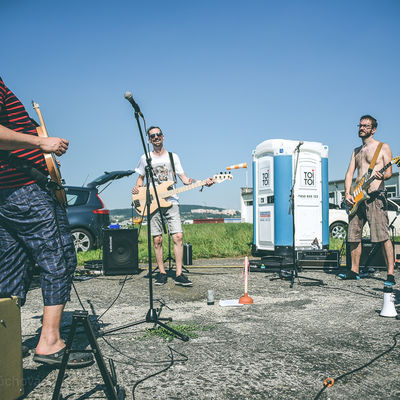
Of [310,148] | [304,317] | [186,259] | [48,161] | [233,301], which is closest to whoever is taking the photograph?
[48,161]

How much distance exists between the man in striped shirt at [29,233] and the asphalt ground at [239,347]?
0.24 metres

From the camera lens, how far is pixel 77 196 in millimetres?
9648

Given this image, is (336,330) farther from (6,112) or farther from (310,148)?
(310,148)

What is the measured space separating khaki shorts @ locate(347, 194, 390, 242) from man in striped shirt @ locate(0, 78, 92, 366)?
4.57 metres

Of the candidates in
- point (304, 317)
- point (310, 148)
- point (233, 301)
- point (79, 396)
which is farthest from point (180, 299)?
point (310, 148)

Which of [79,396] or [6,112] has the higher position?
[6,112]

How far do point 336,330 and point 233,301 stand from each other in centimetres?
136

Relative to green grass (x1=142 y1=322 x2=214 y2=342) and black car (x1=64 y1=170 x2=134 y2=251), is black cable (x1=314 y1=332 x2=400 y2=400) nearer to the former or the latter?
green grass (x1=142 y1=322 x2=214 y2=342)

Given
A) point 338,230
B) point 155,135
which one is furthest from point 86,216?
point 338,230

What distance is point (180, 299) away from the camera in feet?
15.5

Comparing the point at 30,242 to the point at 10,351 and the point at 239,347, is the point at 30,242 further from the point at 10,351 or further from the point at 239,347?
the point at 239,347

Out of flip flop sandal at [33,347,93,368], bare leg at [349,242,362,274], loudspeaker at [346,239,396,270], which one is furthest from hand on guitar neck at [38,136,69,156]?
loudspeaker at [346,239,396,270]

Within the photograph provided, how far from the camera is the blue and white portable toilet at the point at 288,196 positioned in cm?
912

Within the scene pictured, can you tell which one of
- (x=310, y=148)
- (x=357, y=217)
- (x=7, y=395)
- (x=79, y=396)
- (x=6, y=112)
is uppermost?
(x=310, y=148)
